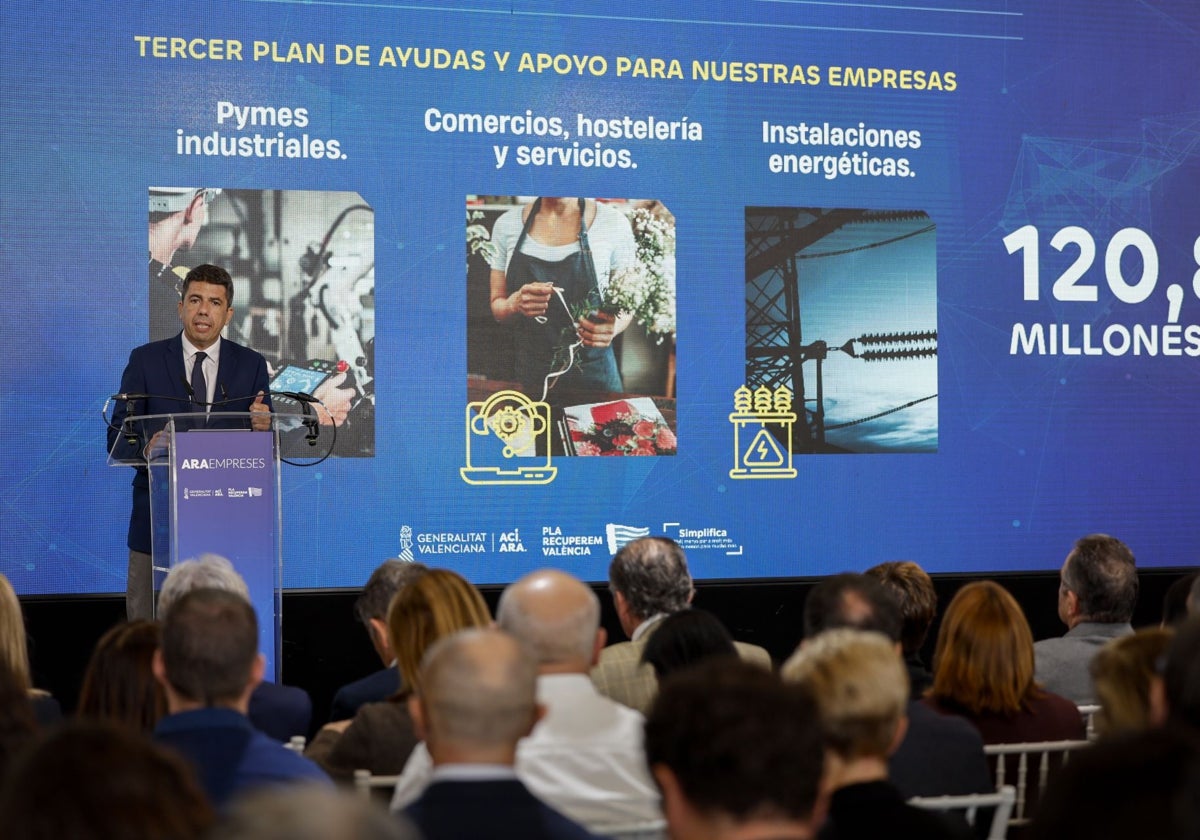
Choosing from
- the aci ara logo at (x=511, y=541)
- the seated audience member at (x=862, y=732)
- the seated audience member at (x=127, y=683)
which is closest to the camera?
the seated audience member at (x=862, y=732)

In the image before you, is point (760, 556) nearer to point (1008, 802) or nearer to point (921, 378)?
point (921, 378)

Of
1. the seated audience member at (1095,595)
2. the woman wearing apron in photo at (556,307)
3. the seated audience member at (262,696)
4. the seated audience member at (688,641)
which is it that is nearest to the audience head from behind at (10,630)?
the seated audience member at (262,696)

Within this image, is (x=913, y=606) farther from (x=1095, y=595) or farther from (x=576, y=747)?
(x=576, y=747)

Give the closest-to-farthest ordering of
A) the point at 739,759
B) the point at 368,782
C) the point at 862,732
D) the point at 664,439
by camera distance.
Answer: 1. the point at 739,759
2. the point at 862,732
3. the point at 368,782
4. the point at 664,439

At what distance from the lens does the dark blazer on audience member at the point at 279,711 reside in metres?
3.26

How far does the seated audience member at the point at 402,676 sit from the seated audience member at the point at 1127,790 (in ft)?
5.87

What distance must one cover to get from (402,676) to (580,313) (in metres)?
3.33

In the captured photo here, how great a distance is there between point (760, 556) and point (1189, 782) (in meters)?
5.09

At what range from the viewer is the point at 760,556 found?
20.7 feet

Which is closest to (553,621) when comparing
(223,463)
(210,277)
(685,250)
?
(223,463)

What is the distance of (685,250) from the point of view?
6.24 meters

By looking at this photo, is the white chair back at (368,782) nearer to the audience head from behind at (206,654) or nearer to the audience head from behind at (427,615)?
the audience head from behind at (206,654)

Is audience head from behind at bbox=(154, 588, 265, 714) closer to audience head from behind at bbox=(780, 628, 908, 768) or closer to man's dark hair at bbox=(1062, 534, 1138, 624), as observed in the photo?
audience head from behind at bbox=(780, 628, 908, 768)

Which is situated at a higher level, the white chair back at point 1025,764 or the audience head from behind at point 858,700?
the audience head from behind at point 858,700
